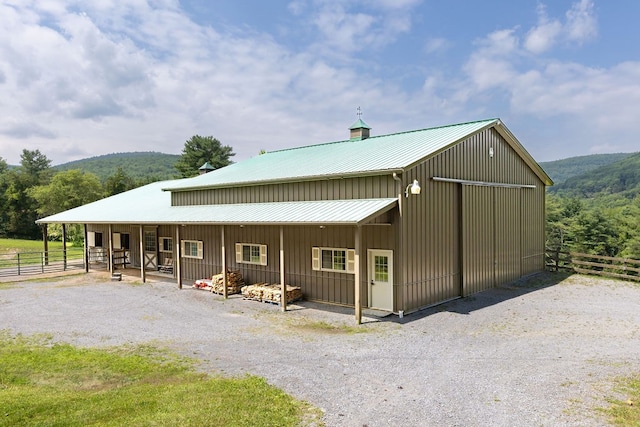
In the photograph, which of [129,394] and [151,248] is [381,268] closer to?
[129,394]

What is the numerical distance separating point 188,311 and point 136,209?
392 inches

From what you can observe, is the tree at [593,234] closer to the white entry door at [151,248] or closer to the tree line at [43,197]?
the white entry door at [151,248]

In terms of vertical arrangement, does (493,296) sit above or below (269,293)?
below

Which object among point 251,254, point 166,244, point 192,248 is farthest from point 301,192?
point 166,244

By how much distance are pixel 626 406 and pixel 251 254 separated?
1156cm

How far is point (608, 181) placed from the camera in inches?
4712

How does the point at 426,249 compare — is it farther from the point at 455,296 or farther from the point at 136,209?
the point at 136,209

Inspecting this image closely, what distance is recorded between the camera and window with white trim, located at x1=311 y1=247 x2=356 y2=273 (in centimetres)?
1208

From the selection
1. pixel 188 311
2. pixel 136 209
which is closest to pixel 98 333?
pixel 188 311

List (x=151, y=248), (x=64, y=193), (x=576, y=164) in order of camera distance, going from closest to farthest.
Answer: (x=151, y=248) < (x=64, y=193) < (x=576, y=164)

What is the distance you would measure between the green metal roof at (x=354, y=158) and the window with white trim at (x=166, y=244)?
262 centimetres

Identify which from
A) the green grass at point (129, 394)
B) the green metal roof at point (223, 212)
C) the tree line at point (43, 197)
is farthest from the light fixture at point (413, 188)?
the tree line at point (43, 197)

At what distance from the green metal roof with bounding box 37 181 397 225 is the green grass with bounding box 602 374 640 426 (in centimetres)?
571

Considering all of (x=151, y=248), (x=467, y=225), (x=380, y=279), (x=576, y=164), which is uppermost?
(x=576, y=164)
